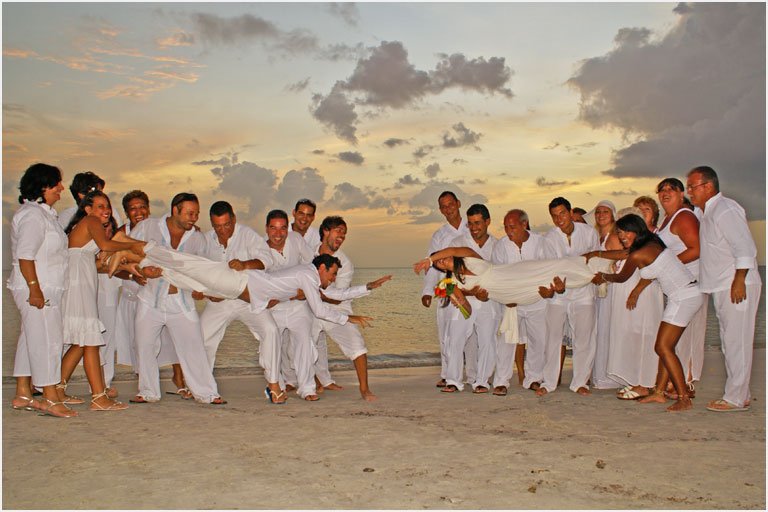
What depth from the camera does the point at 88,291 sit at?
7176 millimetres

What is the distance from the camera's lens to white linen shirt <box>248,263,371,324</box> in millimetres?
7496

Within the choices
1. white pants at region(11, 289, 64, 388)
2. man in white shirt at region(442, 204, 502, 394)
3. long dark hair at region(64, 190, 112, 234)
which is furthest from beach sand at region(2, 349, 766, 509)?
long dark hair at region(64, 190, 112, 234)

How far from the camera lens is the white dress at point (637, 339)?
7.95 meters

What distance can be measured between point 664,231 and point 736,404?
6.47 feet

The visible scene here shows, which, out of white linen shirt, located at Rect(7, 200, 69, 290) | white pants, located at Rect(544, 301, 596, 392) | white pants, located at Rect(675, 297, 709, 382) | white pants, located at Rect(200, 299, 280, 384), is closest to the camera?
white linen shirt, located at Rect(7, 200, 69, 290)

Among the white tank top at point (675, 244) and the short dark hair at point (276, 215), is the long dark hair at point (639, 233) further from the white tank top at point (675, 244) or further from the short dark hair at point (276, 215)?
the short dark hair at point (276, 215)

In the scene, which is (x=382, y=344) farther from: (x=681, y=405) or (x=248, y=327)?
(x=681, y=405)

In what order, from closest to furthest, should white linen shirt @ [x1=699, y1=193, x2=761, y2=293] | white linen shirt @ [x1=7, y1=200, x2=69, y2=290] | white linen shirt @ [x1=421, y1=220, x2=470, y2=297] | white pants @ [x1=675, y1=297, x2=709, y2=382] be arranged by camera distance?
1. white linen shirt @ [x1=7, y1=200, x2=69, y2=290]
2. white linen shirt @ [x1=699, y1=193, x2=761, y2=293]
3. white pants @ [x1=675, y1=297, x2=709, y2=382]
4. white linen shirt @ [x1=421, y1=220, x2=470, y2=297]

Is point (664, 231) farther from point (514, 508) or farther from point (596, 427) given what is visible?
point (514, 508)

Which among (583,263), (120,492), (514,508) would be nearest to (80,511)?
(120,492)

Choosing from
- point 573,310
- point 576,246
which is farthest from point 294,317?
point 576,246

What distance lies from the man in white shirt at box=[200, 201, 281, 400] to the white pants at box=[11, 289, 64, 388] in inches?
59.0

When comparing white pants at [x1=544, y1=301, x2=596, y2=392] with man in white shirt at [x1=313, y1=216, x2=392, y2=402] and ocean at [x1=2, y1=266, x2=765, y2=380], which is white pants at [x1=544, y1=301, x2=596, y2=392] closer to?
man in white shirt at [x1=313, y1=216, x2=392, y2=402]

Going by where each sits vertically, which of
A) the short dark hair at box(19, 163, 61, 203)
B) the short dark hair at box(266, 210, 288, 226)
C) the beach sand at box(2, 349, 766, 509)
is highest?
the short dark hair at box(19, 163, 61, 203)
